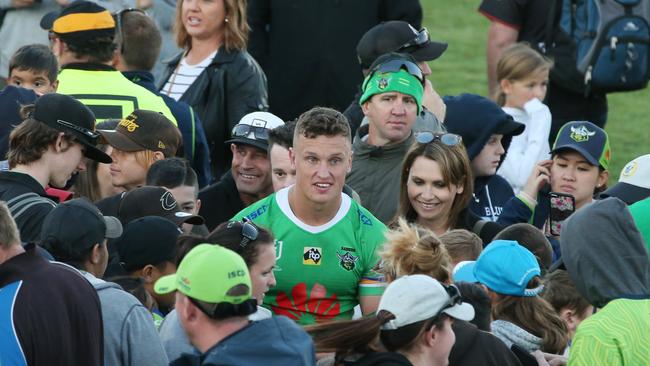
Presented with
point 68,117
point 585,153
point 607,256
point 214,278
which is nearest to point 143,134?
point 68,117

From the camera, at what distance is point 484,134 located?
27.6ft

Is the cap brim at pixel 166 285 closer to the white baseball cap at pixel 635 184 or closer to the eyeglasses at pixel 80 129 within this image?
the eyeglasses at pixel 80 129

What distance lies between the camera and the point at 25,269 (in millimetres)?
5141

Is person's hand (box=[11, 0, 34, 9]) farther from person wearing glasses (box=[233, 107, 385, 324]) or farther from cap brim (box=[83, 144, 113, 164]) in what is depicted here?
person wearing glasses (box=[233, 107, 385, 324])

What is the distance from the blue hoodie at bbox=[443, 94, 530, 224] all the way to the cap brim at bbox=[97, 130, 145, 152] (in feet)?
6.98

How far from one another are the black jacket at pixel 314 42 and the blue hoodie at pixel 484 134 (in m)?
1.86

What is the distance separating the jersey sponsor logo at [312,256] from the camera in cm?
639

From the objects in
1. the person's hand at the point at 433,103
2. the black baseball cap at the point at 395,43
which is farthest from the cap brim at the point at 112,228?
the person's hand at the point at 433,103

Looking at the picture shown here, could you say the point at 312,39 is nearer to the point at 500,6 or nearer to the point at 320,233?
the point at 500,6

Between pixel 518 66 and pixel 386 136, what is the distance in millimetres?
2712

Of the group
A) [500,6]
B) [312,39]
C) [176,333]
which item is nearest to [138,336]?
[176,333]

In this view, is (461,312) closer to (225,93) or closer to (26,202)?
(26,202)

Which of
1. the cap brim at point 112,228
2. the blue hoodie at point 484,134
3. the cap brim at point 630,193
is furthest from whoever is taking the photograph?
the blue hoodie at point 484,134

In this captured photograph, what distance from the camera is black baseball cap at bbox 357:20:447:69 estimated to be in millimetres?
8516
